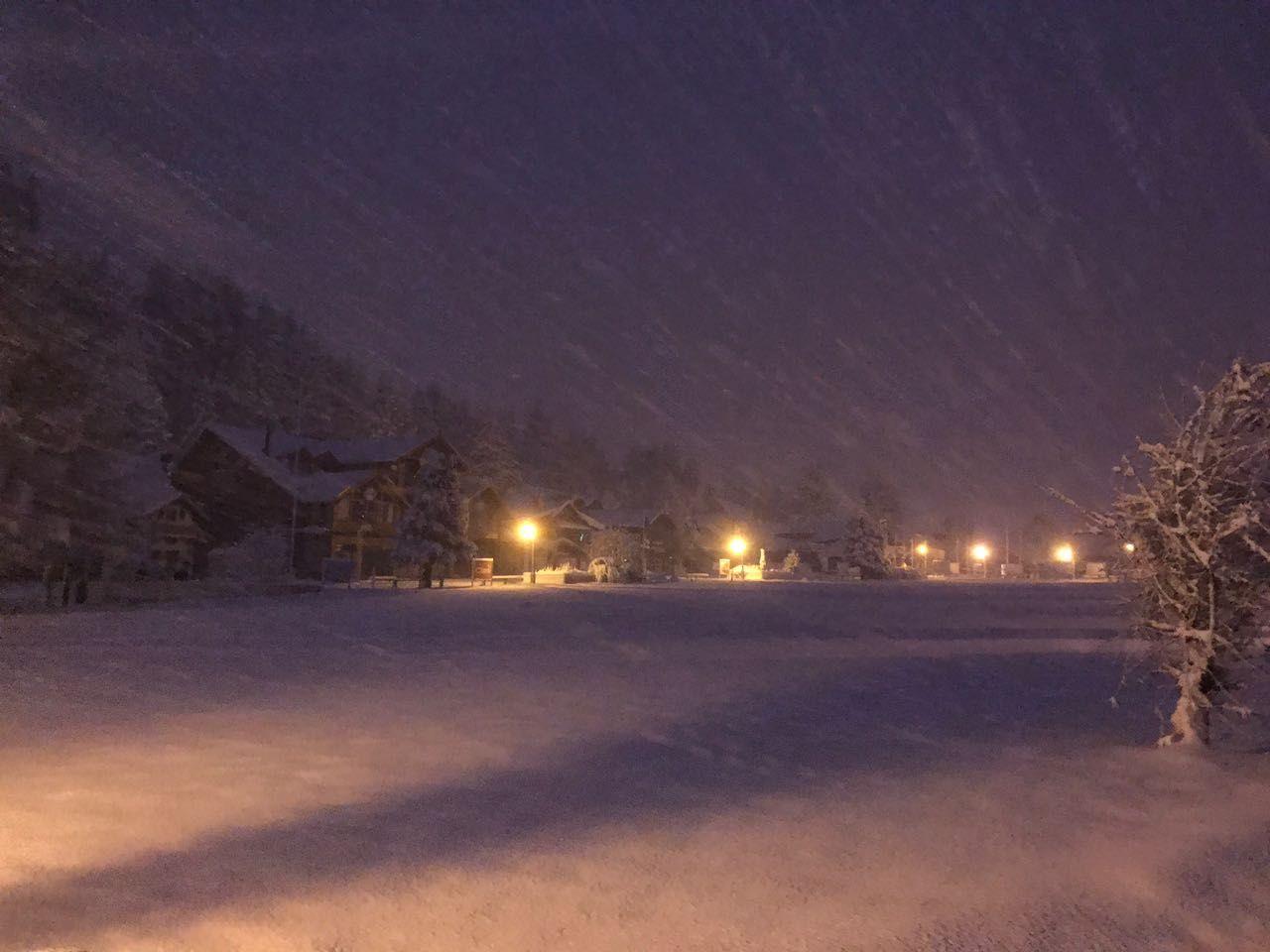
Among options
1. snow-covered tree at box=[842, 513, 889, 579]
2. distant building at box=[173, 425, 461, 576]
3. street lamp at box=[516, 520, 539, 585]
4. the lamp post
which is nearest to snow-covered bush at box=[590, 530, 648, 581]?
street lamp at box=[516, 520, 539, 585]

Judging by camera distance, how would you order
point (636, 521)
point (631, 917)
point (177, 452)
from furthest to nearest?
1. point (636, 521)
2. point (177, 452)
3. point (631, 917)

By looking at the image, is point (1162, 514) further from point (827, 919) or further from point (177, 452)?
point (177, 452)

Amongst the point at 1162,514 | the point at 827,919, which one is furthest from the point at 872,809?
the point at 1162,514

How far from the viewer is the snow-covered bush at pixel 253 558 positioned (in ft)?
189

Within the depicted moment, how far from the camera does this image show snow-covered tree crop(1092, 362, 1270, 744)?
41.1ft

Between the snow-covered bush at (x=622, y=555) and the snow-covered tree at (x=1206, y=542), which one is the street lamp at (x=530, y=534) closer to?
the snow-covered bush at (x=622, y=555)

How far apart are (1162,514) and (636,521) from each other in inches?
3563

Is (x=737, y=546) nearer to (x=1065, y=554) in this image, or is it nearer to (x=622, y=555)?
(x=622, y=555)

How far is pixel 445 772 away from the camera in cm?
1059

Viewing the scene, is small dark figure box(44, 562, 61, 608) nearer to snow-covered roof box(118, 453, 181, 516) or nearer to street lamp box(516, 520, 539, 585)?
snow-covered roof box(118, 453, 181, 516)

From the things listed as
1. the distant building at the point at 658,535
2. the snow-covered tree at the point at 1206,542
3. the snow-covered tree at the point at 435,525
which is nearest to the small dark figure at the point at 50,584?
the snow-covered tree at the point at 435,525

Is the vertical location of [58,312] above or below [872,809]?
above

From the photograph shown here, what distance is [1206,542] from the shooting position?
496 inches

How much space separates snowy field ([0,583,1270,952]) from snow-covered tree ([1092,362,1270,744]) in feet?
2.64
